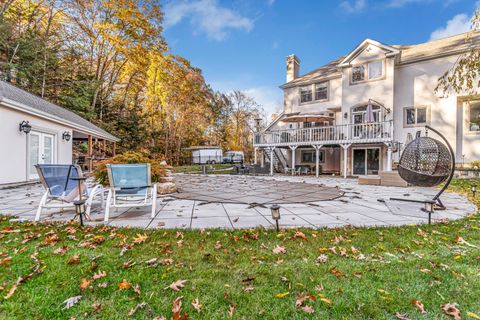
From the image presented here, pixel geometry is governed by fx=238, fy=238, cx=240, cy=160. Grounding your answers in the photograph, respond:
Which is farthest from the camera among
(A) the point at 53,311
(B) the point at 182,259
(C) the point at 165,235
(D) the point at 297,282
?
(C) the point at 165,235

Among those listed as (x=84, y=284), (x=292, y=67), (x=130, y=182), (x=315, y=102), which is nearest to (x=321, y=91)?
(x=315, y=102)

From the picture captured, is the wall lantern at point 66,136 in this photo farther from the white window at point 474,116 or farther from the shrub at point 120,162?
the white window at point 474,116

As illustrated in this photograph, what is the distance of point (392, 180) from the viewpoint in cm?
946

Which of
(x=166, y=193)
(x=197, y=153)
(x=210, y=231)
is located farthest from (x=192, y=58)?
(x=210, y=231)

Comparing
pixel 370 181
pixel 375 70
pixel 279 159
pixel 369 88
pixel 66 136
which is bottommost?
pixel 370 181

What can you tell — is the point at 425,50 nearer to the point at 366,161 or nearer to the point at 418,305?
the point at 366,161

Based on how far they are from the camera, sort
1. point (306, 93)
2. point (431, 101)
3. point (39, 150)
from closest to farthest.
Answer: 1. point (39, 150)
2. point (431, 101)
3. point (306, 93)

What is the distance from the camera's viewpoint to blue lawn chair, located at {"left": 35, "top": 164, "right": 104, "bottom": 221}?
13.4 ft

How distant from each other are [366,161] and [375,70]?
17.3ft

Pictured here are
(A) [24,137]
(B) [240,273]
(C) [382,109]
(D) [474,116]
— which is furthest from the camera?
(C) [382,109]

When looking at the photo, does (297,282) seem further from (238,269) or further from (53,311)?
(53,311)

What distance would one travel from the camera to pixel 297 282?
2.21 m

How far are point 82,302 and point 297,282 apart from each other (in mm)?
1829

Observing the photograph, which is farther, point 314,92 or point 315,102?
point 314,92
